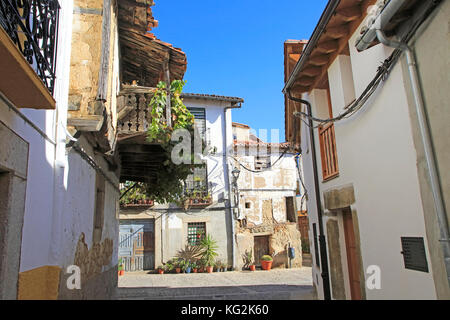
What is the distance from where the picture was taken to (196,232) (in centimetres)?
1755

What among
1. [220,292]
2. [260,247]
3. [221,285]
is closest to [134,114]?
[220,292]

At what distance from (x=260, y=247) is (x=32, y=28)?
16.6 metres

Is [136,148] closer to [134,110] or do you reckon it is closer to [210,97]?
[134,110]

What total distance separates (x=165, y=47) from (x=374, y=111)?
4.23 metres

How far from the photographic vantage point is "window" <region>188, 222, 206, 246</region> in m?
17.4

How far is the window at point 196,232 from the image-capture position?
17.4 metres

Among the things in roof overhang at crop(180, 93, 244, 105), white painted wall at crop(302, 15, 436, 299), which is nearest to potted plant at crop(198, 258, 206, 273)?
roof overhang at crop(180, 93, 244, 105)

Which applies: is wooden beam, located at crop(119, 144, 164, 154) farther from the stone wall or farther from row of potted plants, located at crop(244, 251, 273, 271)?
row of potted plants, located at crop(244, 251, 273, 271)

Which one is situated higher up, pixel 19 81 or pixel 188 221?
pixel 19 81

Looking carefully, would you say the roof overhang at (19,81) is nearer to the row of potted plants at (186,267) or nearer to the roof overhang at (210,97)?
the row of potted plants at (186,267)

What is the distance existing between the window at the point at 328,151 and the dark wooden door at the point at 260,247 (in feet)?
41.6

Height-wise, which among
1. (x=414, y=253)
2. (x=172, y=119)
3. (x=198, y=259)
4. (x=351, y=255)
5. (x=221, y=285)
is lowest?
(x=221, y=285)

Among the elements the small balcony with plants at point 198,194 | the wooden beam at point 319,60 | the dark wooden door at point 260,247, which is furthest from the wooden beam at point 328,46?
the dark wooden door at point 260,247

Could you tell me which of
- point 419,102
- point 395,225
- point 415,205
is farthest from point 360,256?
point 419,102
